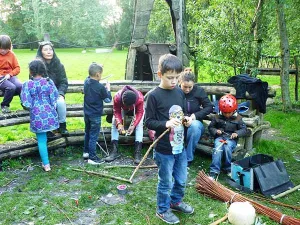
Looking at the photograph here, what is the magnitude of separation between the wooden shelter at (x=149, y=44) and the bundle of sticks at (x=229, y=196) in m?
3.91

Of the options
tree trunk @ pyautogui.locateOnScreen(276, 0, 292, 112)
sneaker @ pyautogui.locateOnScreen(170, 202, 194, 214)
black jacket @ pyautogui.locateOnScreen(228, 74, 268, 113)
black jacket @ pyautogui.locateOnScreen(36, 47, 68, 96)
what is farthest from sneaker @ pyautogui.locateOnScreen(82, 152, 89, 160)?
tree trunk @ pyautogui.locateOnScreen(276, 0, 292, 112)

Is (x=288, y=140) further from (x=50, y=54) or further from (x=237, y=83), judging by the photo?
(x=50, y=54)

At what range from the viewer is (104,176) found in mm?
4980

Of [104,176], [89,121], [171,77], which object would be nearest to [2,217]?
[104,176]

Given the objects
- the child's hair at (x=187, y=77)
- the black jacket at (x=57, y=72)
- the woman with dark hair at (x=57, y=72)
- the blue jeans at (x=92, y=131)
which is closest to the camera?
the child's hair at (x=187, y=77)

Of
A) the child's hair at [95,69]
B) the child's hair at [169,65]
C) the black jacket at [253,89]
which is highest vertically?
the child's hair at [169,65]

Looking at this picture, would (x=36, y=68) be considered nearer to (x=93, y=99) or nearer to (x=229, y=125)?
(x=93, y=99)

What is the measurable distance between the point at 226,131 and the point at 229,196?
4.06 feet

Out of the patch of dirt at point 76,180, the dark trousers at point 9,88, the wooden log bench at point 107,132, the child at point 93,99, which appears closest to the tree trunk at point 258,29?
the wooden log bench at point 107,132

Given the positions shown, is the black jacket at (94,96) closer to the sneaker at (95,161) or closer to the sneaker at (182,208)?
the sneaker at (95,161)

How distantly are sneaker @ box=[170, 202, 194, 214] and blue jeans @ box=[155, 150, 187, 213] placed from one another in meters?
0.05

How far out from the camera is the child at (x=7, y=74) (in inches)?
213

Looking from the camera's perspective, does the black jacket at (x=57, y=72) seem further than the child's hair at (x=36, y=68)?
Yes

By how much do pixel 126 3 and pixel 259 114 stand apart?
6.79 metres
